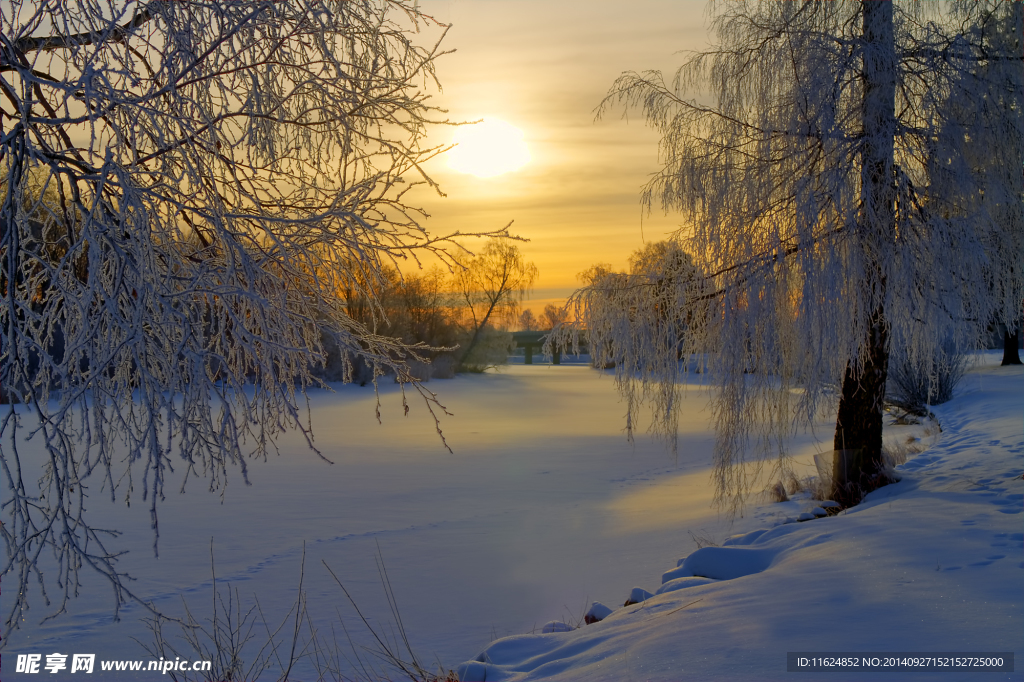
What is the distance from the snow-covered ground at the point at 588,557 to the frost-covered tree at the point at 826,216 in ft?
4.41

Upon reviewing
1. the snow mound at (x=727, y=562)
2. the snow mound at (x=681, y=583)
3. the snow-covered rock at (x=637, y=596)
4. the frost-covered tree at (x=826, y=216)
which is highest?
the frost-covered tree at (x=826, y=216)

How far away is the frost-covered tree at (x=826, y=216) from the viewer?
19.6ft

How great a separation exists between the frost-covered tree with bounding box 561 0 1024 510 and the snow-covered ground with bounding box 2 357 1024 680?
1343 mm

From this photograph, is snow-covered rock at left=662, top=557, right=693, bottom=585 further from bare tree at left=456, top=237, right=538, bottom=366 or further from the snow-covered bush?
bare tree at left=456, top=237, right=538, bottom=366

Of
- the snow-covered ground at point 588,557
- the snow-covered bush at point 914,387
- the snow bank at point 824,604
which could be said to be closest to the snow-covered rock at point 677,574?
the snow bank at point 824,604

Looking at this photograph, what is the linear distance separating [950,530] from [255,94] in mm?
4957

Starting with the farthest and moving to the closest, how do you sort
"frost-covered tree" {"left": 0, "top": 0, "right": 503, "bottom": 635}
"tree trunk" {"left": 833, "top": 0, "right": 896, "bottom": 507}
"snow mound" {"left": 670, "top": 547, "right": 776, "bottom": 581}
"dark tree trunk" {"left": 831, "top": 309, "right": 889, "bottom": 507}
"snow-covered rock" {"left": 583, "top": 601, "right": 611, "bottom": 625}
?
"dark tree trunk" {"left": 831, "top": 309, "right": 889, "bottom": 507} → "tree trunk" {"left": 833, "top": 0, "right": 896, "bottom": 507} → "snow mound" {"left": 670, "top": 547, "right": 776, "bottom": 581} → "snow-covered rock" {"left": 583, "top": 601, "right": 611, "bottom": 625} → "frost-covered tree" {"left": 0, "top": 0, "right": 503, "bottom": 635}

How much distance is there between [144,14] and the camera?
130 inches

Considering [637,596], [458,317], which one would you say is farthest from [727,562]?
[458,317]

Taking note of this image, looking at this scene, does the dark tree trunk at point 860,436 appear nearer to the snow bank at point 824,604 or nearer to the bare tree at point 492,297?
the snow bank at point 824,604

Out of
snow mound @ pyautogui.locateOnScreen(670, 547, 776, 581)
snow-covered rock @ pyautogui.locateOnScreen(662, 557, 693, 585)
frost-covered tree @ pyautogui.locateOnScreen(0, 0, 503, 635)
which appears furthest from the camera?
snow-covered rock @ pyautogui.locateOnScreen(662, 557, 693, 585)

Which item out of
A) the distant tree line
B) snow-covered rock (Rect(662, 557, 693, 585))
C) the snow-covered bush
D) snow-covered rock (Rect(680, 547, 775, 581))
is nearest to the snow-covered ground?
snow-covered rock (Rect(680, 547, 775, 581))

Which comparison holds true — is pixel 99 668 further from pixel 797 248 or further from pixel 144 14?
pixel 797 248

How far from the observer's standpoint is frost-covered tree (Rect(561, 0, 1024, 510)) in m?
5.98
